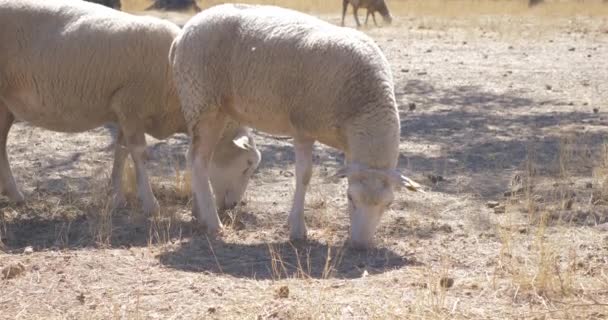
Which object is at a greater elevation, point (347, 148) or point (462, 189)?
point (347, 148)

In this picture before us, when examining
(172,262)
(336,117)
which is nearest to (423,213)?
(336,117)

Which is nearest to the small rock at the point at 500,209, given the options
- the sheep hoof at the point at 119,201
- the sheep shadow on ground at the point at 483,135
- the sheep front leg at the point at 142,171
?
the sheep shadow on ground at the point at 483,135

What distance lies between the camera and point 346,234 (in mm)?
7320

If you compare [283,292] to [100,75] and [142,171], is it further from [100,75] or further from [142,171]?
[100,75]

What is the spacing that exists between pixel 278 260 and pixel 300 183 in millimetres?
813

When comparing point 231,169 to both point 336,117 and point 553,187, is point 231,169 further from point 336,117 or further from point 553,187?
point 553,187

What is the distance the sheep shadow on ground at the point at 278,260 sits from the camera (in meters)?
6.19

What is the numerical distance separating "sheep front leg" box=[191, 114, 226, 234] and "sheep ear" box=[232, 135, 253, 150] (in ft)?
1.52

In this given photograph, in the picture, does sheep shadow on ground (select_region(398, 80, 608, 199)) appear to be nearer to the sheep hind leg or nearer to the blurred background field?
the sheep hind leg

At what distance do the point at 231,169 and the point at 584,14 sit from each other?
22.6 m

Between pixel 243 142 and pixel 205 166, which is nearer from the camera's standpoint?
pixel 205 166

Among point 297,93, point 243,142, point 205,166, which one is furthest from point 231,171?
point 297,93

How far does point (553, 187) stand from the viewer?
8.36 metres

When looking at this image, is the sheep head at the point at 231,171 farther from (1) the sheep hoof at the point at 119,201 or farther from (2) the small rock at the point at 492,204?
Answer: (2) the small rock at the point at 492,204
